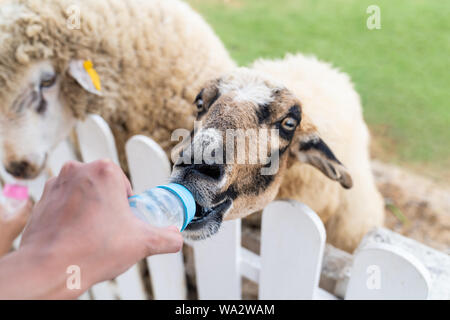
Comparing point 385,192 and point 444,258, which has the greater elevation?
point 444,258

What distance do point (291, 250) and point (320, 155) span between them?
1.21ft

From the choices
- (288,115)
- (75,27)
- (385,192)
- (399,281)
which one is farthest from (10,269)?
(385,192)

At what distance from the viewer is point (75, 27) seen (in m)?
1.82

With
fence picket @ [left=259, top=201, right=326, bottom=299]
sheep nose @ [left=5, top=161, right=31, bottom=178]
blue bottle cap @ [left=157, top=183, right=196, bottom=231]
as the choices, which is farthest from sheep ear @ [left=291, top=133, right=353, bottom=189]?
sheep nose @ [left=5, top=161, right=31, bottom=178]

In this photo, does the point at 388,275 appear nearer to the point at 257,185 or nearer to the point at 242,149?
the point at 257,185

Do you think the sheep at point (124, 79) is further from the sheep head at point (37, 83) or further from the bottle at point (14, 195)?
the bottle at point (14, 195)

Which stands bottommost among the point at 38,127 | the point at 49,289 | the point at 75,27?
the point at 38,127

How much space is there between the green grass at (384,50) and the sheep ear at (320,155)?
90.9 inches

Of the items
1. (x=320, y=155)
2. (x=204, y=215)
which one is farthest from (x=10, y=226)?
(x=320, y=155)

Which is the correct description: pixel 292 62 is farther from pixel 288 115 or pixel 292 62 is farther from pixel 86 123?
pixel 86 123

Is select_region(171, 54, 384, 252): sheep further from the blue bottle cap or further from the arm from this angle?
the arm

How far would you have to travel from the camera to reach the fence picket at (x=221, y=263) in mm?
1517

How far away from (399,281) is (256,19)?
4338 millimetres

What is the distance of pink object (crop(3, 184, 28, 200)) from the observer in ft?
7.61
